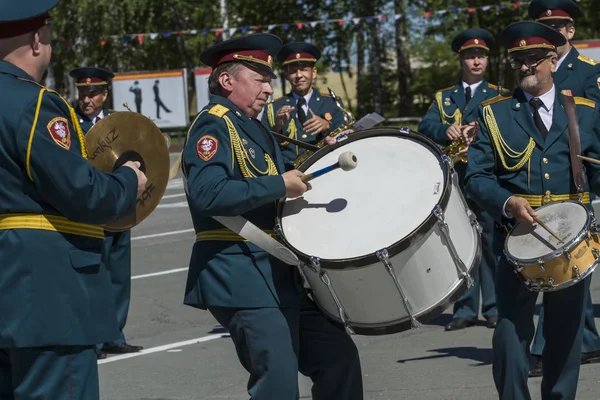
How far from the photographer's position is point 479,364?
310 inches

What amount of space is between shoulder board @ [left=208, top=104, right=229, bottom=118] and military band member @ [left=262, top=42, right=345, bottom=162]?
4.02 metres

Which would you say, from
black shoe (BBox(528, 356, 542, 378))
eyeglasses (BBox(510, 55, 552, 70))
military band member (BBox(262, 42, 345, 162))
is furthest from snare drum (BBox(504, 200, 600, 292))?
military band member (BBox(262, 42, 345, 162))

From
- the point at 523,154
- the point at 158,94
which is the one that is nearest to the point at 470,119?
the point at 523,154

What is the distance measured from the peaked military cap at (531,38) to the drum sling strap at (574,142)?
296 mm

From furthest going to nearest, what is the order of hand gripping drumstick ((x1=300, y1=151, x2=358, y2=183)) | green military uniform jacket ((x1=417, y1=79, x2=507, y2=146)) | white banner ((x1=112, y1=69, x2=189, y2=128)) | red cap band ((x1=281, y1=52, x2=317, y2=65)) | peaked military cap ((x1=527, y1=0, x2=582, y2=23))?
white banner ((x1=112, y1=69, x2=189, y2=128))
red cap band ((x1=281, y1=52, x2=317, y2=65))
green military uniform jacket ((x1=417, y1=79, x2=507, y2=146))
peaked military cap ((x1=527, y1=0, x2=582, y2=23))
hand gripping drumstick ((x1=300, y1=151, x2=358, y2=183))

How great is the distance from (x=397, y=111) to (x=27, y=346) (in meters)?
47.4

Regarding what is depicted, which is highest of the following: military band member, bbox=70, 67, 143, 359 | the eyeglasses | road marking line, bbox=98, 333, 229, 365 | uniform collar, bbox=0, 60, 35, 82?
uniform collar, bbox=0, 60, 35, 82

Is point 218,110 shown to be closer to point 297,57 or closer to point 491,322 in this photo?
point 297,57

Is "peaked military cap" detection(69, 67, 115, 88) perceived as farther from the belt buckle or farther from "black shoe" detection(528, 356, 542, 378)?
the belt buckle

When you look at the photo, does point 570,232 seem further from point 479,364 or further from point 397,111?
point 397,111

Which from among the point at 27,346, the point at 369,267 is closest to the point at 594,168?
the point at 369,267

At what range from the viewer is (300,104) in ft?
31.6

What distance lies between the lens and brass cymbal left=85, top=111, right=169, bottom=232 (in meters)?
4.56

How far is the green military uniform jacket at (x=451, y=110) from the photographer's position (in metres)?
9.38
